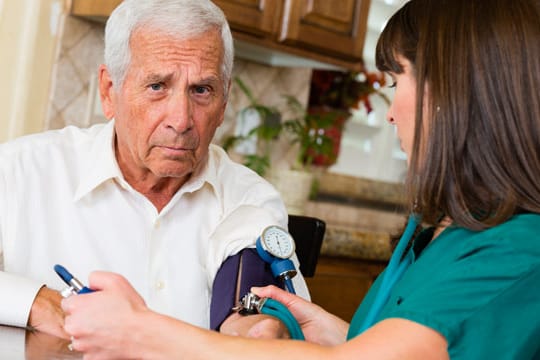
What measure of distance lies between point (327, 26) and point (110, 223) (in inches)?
67.8

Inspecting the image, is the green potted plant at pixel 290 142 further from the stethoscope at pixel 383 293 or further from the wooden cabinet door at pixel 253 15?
the stethoscope at pixel 383 293

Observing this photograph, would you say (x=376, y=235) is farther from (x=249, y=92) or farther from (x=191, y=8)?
(x=191, y=8)

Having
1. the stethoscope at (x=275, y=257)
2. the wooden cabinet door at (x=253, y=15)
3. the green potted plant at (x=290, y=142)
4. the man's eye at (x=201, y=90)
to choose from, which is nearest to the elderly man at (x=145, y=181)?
the man's eye at (x=201, y=90)

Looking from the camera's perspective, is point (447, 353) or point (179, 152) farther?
point (179, 152)

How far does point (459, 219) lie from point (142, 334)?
0.39 metres

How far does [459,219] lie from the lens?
40.1 inches

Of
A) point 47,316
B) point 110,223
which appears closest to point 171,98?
point 110,223

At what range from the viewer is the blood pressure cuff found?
1564 millimetres

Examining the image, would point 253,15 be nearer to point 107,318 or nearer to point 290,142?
point 290,142

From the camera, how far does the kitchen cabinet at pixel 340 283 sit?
3045mm

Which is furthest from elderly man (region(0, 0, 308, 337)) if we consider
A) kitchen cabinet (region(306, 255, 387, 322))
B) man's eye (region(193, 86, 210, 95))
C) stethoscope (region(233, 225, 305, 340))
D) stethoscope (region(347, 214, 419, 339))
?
kitchen cabinet (region(306, 255, 387, 322))

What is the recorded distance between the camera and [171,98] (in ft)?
5.37

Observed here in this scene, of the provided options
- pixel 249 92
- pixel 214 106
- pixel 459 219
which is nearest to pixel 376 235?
pixel 249 92

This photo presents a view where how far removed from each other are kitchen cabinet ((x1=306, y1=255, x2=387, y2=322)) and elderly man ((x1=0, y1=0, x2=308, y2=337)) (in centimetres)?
132
